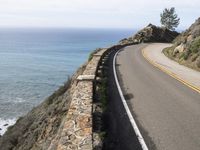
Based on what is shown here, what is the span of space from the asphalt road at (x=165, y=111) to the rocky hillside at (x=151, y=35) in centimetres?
5585

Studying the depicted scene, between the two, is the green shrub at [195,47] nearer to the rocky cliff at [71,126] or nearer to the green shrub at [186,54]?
the green shrub at [186,54]

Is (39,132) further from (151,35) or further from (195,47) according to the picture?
(151,35)

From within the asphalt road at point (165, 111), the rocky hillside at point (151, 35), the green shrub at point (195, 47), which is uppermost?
the green shrub at point (195, 47)

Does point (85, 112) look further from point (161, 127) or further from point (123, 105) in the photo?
point (123, 105)

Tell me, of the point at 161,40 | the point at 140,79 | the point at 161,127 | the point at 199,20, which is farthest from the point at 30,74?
the point at 161,127

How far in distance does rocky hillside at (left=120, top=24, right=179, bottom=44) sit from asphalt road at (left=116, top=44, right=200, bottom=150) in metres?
55.8

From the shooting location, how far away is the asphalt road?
983cm

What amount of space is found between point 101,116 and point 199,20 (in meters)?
40.4

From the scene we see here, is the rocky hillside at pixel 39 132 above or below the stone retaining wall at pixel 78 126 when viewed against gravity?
below

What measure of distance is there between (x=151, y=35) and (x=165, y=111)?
67538 mm

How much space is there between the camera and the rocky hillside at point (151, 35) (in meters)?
77.6

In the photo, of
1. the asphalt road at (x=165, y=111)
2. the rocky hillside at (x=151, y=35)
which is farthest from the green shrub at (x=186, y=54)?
the rocky hillside at (x=151, y=35)

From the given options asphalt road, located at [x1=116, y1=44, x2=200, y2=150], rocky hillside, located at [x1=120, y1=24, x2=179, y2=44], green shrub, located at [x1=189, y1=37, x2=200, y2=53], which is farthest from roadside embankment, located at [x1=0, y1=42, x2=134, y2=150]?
rocky hillside, located at [x1=120, y1=24, x2=179, y2=44]

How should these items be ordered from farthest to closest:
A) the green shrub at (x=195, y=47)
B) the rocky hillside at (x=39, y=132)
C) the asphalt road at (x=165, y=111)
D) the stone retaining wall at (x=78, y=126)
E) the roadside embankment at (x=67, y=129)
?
the green shrub at (x=195, y=47)
the rocky hillside at (x=39, y=132)
the asphalt road at (x=165, y=111)
the roadside embankment at (x=67, y=129)
the stone retaining wall at (x=78, y=126)
